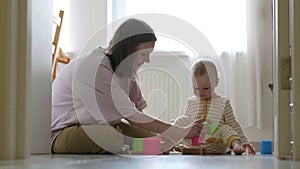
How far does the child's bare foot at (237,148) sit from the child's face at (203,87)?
0.76ft

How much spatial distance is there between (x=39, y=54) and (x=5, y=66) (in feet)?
1.13

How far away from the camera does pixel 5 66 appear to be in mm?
1115

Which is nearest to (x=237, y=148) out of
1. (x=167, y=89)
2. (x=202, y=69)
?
(x=202, y=69)

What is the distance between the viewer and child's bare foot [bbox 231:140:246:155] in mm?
1805

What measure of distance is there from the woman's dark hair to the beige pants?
223 millimetres

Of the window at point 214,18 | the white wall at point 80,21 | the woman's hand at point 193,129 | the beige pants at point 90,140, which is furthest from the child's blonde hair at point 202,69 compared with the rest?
the white wall at point 80,21

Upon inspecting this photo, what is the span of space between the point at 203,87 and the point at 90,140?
24.6 inches

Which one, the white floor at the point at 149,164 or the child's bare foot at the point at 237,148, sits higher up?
the white floor at the point at 149,164

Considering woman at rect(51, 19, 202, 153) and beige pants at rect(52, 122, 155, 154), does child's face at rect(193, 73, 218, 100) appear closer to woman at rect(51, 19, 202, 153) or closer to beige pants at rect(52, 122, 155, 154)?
woman at rect(51, 19, 202, 153)

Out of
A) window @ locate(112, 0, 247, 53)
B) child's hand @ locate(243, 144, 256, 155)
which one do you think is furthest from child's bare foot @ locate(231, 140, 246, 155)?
window @ locate(112, 0, 247, 53)

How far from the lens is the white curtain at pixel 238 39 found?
3.28m

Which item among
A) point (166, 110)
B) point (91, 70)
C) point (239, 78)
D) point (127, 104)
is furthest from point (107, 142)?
point (239, 78)

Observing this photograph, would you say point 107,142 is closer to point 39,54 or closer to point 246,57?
point 39,54

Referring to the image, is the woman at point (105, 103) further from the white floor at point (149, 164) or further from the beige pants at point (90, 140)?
the white floor at point (149, 164)
